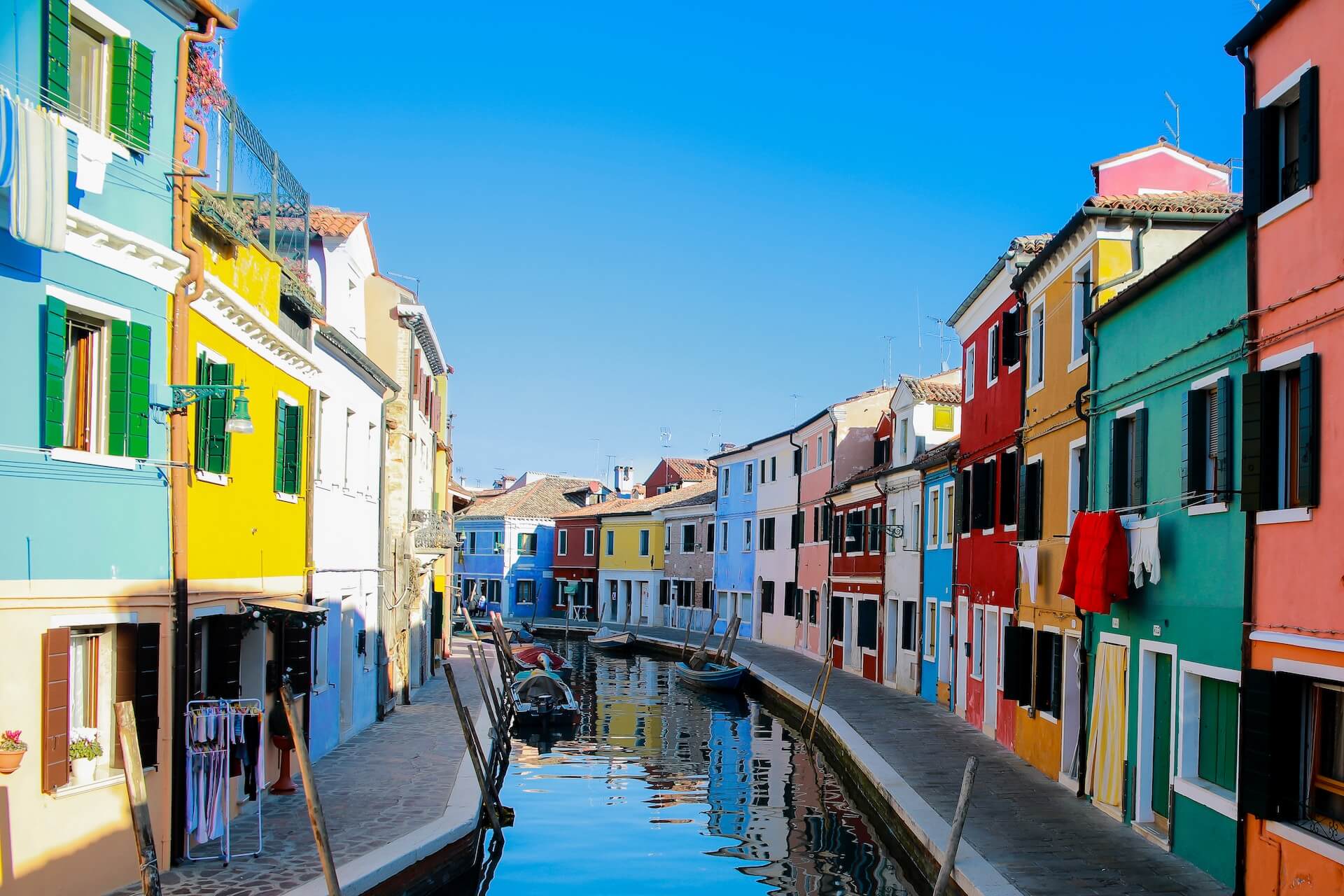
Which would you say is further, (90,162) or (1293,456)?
(1293,456)

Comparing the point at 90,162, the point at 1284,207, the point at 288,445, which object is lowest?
the point at 288,445

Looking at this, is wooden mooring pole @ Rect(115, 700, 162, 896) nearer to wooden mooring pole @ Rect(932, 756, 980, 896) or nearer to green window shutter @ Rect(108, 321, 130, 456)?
green window shutter @ Rect(108, 321, 130, 456)

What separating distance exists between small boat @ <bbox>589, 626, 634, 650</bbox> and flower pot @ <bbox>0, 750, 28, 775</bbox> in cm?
3956

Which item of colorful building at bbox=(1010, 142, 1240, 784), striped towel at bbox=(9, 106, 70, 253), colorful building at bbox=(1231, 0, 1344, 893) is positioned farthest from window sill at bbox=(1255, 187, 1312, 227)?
striped towel at bbox=(9, 106, 70, 253)

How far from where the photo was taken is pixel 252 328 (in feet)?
44.5

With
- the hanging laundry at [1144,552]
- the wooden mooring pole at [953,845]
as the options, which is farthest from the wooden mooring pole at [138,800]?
the hanging laundry at [1144,552]

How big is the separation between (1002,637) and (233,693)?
515 inches

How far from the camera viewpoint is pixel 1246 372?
1052 centimetres

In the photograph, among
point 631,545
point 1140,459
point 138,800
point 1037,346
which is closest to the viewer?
point 138,800

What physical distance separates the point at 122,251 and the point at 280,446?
204 inches

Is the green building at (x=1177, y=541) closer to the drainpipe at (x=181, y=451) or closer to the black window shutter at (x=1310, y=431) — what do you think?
the black window shutter at (x=1310, y=431)

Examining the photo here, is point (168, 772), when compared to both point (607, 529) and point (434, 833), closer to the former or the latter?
point (434, 833)

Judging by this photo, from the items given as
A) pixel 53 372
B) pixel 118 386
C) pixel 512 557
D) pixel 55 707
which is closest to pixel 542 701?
pixel 55 707

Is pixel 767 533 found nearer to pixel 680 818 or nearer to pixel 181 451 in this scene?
pixel 680 818
